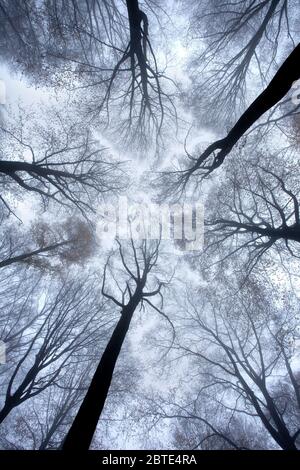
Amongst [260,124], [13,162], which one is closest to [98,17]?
[13,162]

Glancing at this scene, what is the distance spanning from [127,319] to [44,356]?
157 inches

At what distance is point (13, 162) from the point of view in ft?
25.9

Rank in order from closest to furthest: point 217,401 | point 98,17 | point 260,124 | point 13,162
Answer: point 98,17
point 13,162
point 260,124
point 217,401

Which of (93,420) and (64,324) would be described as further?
(64,324)

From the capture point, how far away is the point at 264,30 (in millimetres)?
7605

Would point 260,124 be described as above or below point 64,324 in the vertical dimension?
above
